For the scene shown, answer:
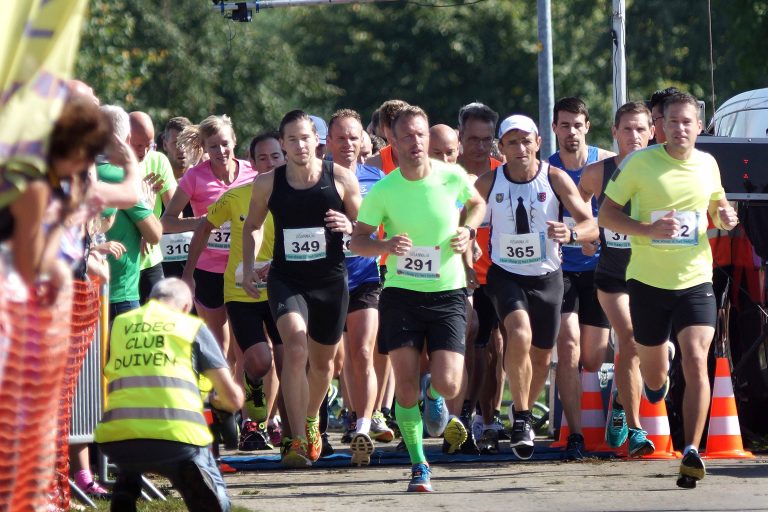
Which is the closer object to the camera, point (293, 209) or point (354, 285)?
point (293, 209)

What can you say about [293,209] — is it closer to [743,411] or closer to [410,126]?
[410,126]

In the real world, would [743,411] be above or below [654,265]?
below

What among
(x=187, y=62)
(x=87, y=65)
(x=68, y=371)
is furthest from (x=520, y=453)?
(x=187, y=62)

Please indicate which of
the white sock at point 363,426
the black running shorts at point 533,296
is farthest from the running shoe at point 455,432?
the black running shorts at point 533,296

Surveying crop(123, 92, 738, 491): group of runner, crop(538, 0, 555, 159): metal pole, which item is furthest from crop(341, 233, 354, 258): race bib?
crop(538, 0, 555, 159): metal pole

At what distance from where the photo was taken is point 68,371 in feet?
26.8

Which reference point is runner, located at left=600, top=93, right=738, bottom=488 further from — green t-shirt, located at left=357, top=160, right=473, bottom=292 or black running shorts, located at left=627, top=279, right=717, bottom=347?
green t-shirt, located at left=357, top=160, right=473, bottom=292

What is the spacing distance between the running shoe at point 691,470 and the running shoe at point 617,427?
1.70 meters

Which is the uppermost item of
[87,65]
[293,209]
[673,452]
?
[87,65]

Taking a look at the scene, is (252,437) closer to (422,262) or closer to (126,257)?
(126,257)

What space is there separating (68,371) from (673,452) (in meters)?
4.04

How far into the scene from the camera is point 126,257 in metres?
9.62

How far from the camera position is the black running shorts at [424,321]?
9.22 metres

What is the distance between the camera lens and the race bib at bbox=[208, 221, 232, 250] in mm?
11883
